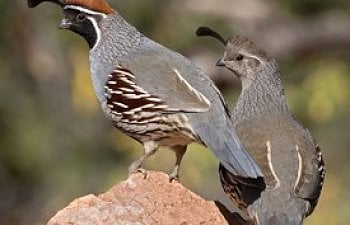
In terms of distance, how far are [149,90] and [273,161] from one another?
0.84 meters

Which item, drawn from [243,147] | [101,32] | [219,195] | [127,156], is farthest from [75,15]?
[127,156]

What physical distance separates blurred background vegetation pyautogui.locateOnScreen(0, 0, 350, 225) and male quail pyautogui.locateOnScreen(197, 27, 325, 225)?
6.12 metres

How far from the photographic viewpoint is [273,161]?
19.7ft

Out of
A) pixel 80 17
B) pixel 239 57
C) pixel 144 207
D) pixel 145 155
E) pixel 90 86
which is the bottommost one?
pixel 90 86

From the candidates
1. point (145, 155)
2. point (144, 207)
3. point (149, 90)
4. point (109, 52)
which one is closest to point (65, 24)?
point (109, 52)

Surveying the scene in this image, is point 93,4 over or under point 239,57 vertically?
under

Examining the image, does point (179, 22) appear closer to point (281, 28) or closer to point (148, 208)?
point (281, 28)

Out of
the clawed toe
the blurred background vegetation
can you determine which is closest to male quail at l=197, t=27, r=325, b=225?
the clawed toe

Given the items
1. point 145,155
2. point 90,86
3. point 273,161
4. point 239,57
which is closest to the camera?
point 273,161

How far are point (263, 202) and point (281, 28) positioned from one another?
807 cm

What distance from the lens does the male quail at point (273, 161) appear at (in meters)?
5.88

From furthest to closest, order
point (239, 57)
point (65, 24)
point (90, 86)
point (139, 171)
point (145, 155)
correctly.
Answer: point (90, 86)
point (65, 24)
point (239, 57)
point (145, 155)
point (139, 171)

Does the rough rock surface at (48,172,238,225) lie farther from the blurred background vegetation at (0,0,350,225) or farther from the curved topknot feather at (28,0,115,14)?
the blurred background vegetation at (0,0,350,225)

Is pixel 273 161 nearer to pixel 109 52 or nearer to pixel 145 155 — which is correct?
pixel 145 155
